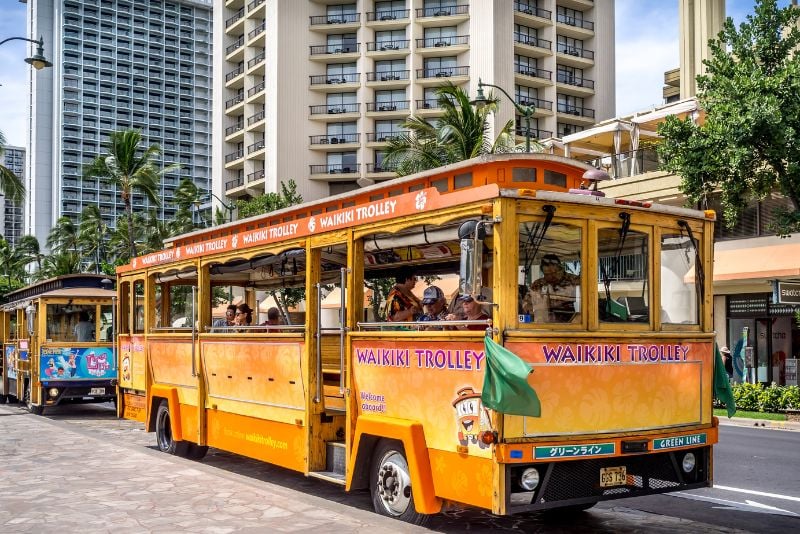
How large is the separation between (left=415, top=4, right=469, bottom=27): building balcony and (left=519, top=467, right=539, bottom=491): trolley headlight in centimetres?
5818

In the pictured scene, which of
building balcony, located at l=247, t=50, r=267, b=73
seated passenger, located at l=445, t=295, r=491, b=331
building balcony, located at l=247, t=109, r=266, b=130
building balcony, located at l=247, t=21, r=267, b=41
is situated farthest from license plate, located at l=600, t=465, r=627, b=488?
building balcony, located at l=247, t=21, r=267, b=41

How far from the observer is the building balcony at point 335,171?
63469mm

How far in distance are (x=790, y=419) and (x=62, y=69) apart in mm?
134304

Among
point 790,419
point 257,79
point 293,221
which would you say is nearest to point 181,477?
point 293,221

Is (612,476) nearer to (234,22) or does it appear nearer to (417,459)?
(417,459)

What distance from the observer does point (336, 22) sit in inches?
2569

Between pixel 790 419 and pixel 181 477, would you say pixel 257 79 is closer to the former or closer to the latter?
pixel 790 419

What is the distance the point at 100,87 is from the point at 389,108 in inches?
3632

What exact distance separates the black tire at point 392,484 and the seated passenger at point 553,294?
74.7 inches

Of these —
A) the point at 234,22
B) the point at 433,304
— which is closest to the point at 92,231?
the point at 234,22

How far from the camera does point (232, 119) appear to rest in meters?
71.4

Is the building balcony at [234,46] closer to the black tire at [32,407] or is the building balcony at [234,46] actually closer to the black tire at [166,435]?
the black tire at [32,407]

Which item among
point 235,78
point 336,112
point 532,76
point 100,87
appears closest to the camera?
point 532,76

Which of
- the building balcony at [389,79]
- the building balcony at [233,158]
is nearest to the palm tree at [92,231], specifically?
the building balcony at [233,158]
